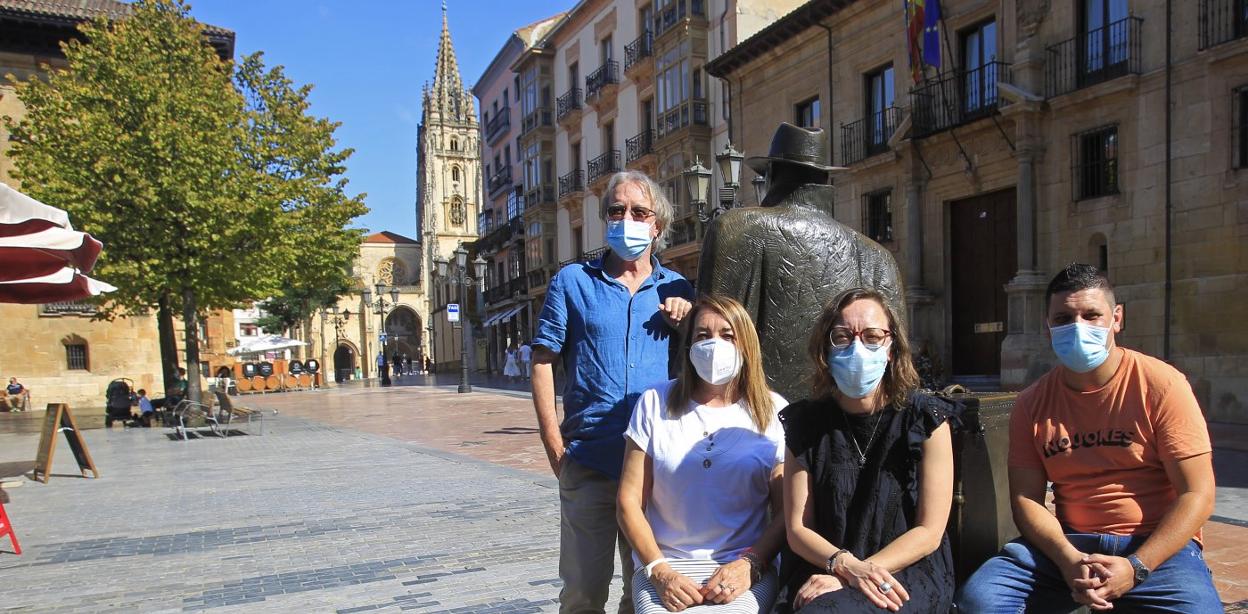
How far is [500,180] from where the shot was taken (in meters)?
47.2

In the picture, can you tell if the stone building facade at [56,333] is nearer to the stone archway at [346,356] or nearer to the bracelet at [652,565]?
the bracelet at [652,565]

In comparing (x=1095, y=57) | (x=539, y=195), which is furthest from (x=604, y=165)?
(x=1095, y=57)

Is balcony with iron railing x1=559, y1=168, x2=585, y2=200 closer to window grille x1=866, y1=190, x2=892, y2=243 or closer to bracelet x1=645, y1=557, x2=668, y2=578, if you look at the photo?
window grille x1=866, y1=190, x2=892, y2=243

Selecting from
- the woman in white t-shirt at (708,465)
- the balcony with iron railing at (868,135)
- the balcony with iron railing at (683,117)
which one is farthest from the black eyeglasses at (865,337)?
the balcony with iron railing at (683,117)

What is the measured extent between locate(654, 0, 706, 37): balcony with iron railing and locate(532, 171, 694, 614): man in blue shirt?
24776mm

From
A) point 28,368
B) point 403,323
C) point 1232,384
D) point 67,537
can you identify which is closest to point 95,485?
point 67,537

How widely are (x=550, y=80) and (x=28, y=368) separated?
895 inches

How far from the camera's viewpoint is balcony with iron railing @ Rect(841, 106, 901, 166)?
62.2 ft

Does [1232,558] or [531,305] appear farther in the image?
[531,305]

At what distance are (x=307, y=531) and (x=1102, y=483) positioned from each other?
17.7 ft

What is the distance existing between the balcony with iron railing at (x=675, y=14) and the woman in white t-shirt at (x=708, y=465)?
2517 cm

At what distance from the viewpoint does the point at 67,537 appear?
6414 millimetres

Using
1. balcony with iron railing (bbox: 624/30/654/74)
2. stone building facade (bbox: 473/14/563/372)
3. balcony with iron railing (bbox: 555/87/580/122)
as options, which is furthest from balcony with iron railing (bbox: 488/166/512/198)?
balcony with iron railing (bbox: 624/30/654/74)

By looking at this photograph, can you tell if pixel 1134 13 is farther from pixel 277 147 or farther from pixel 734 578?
pixel 277 147
